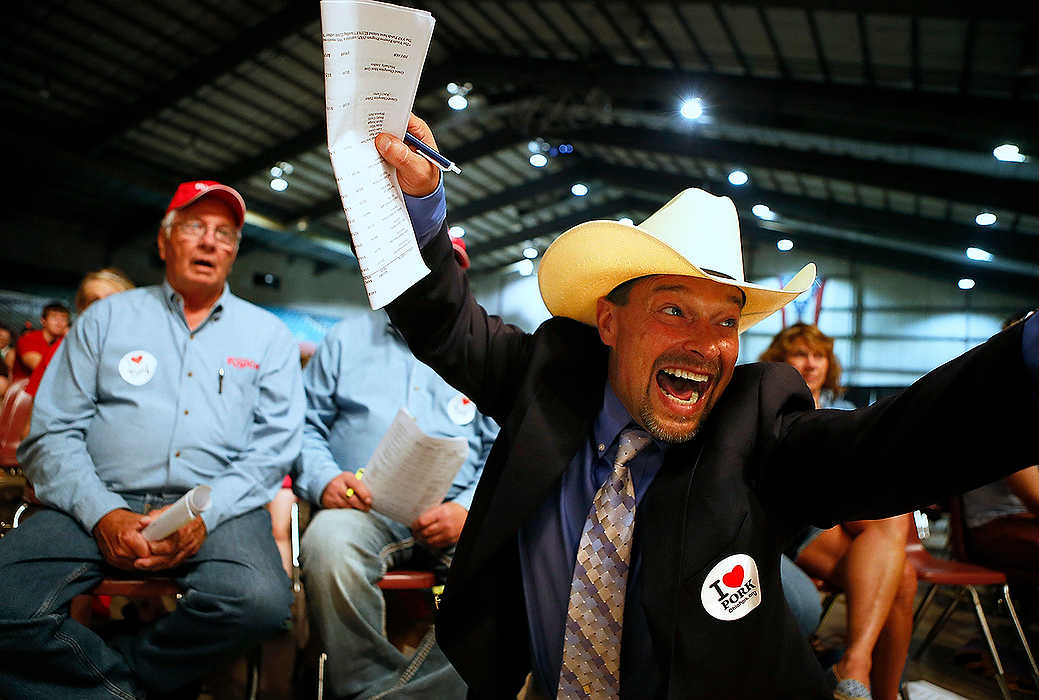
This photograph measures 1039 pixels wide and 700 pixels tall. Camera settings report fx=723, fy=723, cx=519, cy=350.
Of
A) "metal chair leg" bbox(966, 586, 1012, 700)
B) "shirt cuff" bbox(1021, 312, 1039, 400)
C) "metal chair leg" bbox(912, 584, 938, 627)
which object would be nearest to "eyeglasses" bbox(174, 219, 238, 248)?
"shirt cuff" bbox(1021, 312, 1039, 400)

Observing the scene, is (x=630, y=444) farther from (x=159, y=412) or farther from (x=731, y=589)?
(x=159, y=412)

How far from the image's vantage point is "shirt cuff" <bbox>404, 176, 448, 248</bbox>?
1538 millimetres

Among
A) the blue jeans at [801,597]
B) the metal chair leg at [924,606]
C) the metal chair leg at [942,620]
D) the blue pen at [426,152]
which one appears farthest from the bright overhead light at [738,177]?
the blue pen at [426,152]

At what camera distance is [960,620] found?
190 inches

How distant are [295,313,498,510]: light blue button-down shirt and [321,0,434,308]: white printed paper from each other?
60.7 inches

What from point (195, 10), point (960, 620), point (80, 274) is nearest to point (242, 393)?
point (960, 620)

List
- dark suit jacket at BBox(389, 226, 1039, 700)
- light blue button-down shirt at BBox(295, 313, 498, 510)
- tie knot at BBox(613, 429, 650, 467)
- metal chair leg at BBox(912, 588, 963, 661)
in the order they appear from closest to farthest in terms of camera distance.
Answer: dark suit jacket at BBox(389, 226, 1039, 700) → tie knot at BBox(613, 429, 650, 467) → light blue button-down shirt at BBox(295, 313, 498, 510) → metal chair leg at BBox(912, 588, 963, 661)

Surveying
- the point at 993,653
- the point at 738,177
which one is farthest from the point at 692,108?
the point at 993,653

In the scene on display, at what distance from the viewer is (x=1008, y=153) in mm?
7699

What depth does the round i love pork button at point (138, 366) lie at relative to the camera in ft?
7.89

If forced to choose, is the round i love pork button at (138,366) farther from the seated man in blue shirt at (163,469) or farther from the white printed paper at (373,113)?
the white printed paper at (373,113)

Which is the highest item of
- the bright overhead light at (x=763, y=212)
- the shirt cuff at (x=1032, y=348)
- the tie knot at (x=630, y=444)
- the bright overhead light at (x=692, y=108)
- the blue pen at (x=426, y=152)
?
the bright overhead light at (x=692, y=108)

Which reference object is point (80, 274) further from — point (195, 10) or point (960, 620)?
point (960, 620)

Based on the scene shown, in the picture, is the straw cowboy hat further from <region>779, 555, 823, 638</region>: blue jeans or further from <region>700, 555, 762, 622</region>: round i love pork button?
<region>779, 555, 823, 638</region>: blue jeans
